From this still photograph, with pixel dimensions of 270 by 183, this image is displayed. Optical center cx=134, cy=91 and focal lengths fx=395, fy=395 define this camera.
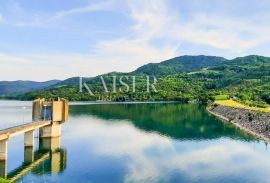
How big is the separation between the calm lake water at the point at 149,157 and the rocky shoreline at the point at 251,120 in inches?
94.9

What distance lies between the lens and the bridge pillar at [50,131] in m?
66.5

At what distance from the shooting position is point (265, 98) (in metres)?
150

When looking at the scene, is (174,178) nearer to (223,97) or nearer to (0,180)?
(0,180)

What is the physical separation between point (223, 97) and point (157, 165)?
434ft

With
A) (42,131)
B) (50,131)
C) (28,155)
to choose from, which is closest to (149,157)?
(28,155)

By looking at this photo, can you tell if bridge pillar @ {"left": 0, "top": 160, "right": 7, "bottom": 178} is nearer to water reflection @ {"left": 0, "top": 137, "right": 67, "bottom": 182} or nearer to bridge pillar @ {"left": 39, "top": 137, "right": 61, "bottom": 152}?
water reflection @ {"left": 0, "top": 137, "right": 67, "bottom": 182}

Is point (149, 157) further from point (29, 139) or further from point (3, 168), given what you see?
point (3, 168)

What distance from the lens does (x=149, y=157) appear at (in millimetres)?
56812

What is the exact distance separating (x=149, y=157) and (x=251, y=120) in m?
40.7

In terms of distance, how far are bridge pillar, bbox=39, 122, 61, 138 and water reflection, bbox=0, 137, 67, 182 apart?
0.98m

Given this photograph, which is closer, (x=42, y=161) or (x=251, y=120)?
(x=42, y=161)

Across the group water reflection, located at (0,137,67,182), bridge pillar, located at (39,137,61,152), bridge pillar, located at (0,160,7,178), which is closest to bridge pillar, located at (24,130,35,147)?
water reflection, located at (0,137,67,182)

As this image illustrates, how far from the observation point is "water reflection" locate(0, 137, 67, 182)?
146ft

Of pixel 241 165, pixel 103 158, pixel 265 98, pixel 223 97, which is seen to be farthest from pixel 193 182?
pixel 223 97
